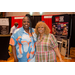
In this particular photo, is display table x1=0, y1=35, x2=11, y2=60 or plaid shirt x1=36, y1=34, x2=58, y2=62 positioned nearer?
plaid shirt x1=36, y1=34, x2=58, y2=62

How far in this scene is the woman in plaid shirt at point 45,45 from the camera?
4.18ft

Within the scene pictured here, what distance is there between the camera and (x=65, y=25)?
3.14 metres

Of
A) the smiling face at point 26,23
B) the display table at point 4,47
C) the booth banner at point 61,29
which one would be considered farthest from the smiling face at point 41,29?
the display table at point 4,47

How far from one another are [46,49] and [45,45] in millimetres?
72

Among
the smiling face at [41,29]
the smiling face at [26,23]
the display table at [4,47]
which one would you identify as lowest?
the display table at [4,47]

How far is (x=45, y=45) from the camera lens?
1.28 m

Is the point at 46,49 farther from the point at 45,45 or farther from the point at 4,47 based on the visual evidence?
the point at 4,47

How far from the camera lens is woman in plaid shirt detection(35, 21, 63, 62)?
4.18 ft

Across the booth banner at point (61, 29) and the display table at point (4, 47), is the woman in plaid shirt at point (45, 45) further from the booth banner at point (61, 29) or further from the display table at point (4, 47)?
the display table at point (4, 47)

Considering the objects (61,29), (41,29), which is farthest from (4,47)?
(41,29)

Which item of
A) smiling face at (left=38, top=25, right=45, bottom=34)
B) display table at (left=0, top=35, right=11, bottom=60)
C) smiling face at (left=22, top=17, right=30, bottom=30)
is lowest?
display table at (left=0, top=35, right=11, bottom=60)

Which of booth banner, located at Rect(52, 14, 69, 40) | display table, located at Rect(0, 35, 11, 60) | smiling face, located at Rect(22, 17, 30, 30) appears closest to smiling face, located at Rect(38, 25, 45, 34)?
smiling face, located at Rect(22, 17, 30, 30)

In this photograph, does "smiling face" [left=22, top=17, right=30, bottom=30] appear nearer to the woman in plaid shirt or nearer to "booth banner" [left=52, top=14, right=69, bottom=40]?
the woman in plaid shirt
